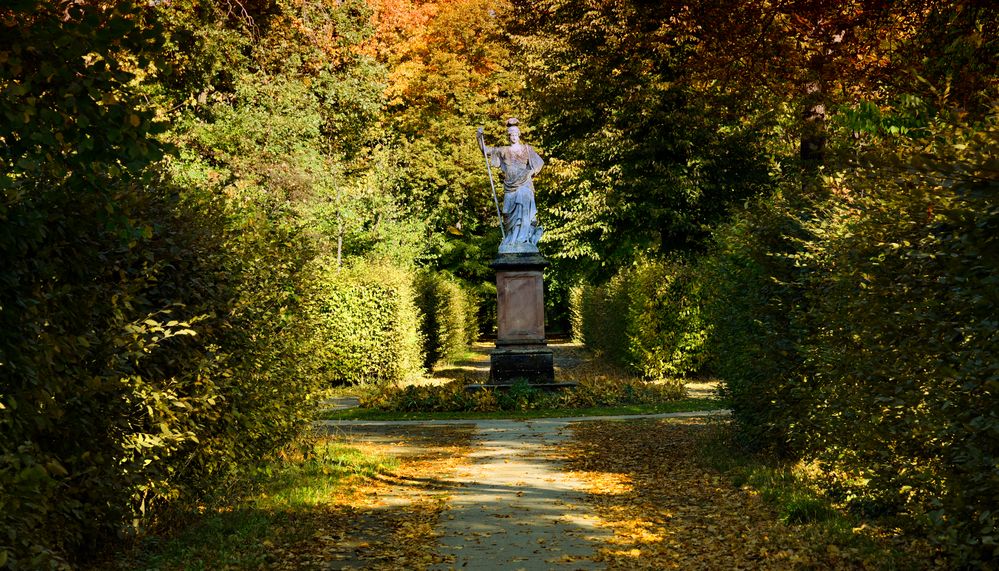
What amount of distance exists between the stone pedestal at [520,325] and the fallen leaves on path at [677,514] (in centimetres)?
580

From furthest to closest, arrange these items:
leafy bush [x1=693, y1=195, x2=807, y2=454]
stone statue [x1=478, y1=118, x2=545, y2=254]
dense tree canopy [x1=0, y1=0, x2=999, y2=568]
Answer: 1. stone statue [x1=478, y1=118, x2=545, y2=254]
2. leafy bush [x1=693, y1=195, x2=807, y2=454]
3. dense tree canopy [x1=0, y1=0, x2=999, y2=568]

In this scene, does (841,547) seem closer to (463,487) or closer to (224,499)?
(463,487)

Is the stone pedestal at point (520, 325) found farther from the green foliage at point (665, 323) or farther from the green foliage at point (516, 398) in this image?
the green foliage at point (665, 323)

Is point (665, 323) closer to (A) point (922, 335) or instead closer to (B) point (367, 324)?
(B) point (367, 324)

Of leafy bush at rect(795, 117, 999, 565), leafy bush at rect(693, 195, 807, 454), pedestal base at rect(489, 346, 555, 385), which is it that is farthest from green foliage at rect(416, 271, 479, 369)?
leafy bush at rect(795, 117, 999, 565)

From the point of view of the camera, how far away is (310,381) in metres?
9.91

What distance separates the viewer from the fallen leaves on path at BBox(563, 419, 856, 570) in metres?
6.46

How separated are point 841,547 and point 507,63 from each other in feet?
131

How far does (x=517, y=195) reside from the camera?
19.7m

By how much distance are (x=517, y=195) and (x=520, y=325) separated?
2.76 meters

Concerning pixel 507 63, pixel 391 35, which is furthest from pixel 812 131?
pixel 507 63

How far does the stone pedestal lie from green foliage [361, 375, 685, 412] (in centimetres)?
56

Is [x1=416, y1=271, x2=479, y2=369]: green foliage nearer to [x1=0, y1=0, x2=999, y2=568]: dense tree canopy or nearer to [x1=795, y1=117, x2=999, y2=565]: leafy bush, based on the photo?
[x1=0, y1=0, x2=999, y2=568]: dense tree canopy

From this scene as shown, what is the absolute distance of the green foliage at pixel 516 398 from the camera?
17.1 m
